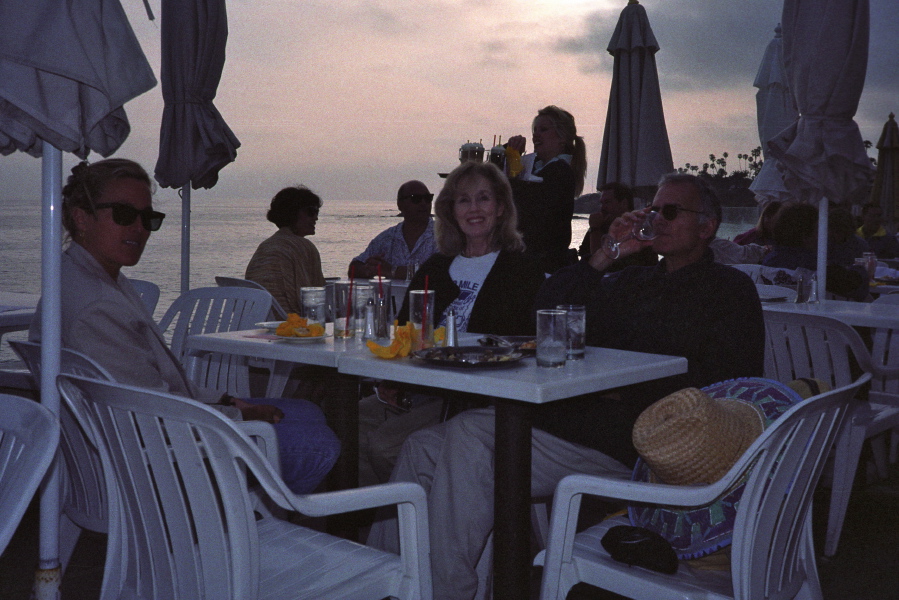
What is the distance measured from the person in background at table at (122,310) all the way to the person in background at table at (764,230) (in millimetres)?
4861

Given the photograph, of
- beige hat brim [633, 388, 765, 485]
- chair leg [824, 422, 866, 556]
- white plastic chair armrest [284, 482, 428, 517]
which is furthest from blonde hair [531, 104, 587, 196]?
white plastic chair armrest [284, 482, 428, 517]

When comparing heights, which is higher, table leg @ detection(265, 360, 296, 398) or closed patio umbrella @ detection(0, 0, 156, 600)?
closed patio umbrella @ detection(0, 0, 156, 600)

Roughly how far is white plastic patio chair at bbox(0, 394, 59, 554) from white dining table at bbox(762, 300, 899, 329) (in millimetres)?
2798

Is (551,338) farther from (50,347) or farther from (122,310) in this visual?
(50,347)

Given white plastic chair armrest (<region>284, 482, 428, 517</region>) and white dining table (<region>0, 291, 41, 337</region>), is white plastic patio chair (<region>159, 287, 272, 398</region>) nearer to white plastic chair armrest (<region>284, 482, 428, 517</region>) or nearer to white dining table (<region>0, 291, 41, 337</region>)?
white dining table (<region>0, 291, 41, 337</region>)

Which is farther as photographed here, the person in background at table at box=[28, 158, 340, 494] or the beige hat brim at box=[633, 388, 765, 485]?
the person in background at table at box=[28, 158, 340, 494]

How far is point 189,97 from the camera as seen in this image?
5211 millimetres

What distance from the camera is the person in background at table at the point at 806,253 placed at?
203 inches

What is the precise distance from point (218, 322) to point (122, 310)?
1.50 m

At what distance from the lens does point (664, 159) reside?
22.4 ft

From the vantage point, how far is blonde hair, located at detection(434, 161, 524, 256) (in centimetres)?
354

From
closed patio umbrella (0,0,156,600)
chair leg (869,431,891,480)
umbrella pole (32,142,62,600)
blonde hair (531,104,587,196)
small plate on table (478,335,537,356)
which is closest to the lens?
closed patio umbrella (0,0,156,600)

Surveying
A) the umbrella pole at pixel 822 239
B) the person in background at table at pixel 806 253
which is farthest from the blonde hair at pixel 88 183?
the person in background at table at pixel 806 253

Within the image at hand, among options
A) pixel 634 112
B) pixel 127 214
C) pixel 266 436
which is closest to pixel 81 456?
pixel 266 436
